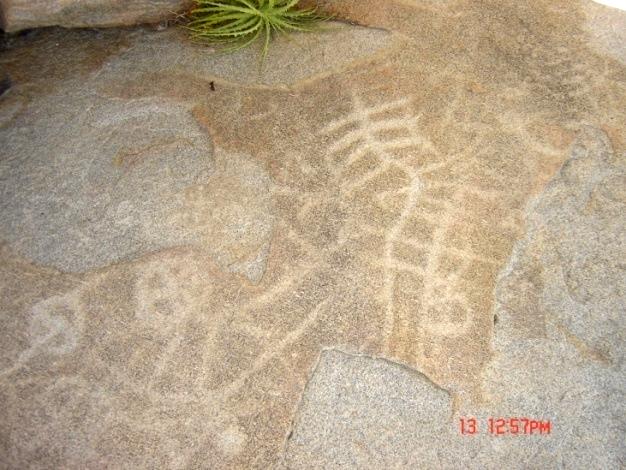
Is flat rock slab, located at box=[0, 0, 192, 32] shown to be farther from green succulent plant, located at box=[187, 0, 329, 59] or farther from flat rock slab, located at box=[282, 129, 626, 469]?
flat rock slab, located at box=[282, 129, 626, 469]

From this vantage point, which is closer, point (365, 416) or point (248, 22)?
point (365, 416)

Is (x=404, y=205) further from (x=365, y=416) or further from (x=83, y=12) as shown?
(x=83, y=12)

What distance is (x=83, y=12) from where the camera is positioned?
7.53 ft

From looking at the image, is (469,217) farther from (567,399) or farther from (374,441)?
(374,441)

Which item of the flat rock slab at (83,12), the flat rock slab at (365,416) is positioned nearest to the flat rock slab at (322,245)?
the flat rock slab at (365,416)

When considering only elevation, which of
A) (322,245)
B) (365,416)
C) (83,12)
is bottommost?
(365,416)

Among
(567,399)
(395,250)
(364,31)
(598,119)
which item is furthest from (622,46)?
(567,399)
